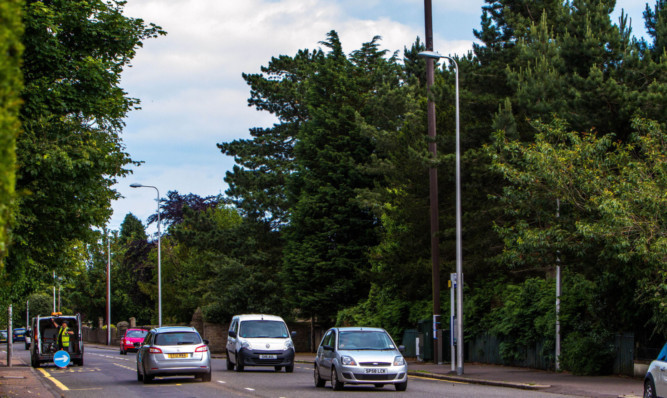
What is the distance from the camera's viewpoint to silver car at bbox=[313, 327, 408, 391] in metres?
19.3

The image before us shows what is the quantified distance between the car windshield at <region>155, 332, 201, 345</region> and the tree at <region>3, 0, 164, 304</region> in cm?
364

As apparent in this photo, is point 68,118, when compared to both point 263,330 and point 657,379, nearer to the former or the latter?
point 263,330

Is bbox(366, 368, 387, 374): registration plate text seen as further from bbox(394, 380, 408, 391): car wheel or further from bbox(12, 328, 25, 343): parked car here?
bbox(12, 328, 25, 343): parked car

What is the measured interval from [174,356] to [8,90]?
60.7 feet

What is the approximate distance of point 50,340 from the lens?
39.0 metres

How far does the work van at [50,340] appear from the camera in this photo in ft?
123

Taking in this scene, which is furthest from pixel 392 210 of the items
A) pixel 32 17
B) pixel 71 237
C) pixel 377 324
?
pixel 32 17

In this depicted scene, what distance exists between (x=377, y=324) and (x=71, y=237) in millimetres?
21296

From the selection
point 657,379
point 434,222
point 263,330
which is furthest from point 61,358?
point 657,379

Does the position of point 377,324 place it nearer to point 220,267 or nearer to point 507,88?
point 507,88

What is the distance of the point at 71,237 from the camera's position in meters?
21.3

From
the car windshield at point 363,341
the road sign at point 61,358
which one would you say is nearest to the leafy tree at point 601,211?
the car windshield at point 363,341

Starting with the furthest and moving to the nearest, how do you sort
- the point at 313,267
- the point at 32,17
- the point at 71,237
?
the point at 313,267, the point at 71,237, the point at 32,17

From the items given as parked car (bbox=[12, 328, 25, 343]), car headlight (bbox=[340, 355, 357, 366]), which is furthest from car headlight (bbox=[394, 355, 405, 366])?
parked car (bbox=[12, 328, 25, 343])
